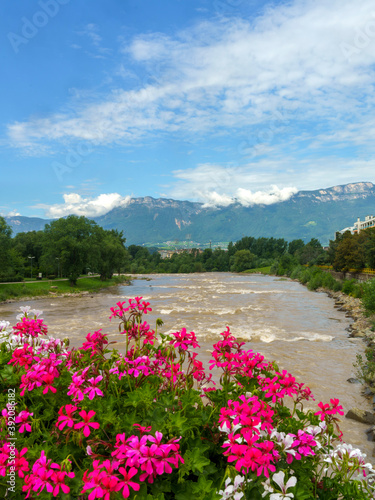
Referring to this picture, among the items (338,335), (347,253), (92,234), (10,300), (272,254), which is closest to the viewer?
(338,335)

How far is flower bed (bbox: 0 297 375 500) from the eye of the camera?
70.3 inches

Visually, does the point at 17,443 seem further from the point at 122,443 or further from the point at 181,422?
the point at 181,422

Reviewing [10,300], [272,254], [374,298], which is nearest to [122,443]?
[374,298]

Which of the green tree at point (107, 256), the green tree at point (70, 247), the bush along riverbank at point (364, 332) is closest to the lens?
the bush along riverbank at point (364, 332)

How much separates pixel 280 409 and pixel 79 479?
1583 millimetres

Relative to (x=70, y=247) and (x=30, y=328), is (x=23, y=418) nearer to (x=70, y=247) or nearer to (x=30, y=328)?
(x=30, y=328)

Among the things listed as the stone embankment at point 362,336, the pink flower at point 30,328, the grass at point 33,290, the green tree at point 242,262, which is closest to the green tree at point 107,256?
the grass at point 33,290

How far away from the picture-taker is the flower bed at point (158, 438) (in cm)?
179

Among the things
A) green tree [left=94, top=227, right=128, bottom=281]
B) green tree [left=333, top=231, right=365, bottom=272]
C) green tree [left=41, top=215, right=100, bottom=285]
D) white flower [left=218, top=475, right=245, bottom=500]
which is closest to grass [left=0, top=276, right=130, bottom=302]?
green tree [left=41, top=215, right=100, bottom=285]

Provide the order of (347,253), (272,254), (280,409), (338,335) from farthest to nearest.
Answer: (272,254) → (347,253) → (338,335) → (280,409)

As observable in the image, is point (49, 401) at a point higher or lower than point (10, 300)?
higher

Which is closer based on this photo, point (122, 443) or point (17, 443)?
point (122, 443)

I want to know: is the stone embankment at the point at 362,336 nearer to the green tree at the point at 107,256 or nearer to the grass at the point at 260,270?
the green tree at the point at 107,256

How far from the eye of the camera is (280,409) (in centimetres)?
269
